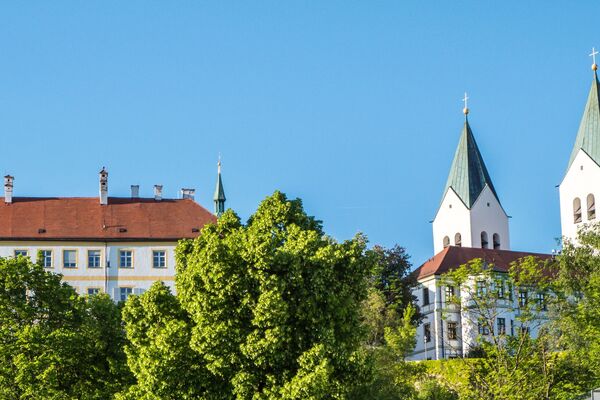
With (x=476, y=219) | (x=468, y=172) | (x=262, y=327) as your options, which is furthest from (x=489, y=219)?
(x=262, y=327)

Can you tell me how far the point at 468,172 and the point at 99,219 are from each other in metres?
35.4

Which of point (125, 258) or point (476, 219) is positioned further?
point (476, 219)

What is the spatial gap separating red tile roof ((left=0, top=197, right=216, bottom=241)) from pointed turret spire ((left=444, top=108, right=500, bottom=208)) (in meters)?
29.5

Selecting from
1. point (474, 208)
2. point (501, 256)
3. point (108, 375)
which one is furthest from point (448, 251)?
point (108, 375)

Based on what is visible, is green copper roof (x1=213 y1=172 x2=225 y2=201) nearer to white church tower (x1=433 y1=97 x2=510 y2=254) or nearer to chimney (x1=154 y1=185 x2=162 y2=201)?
chimney (x1=154 y1=185 x2=162 y2=201)

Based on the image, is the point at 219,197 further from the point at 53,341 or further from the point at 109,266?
the point at 53,341

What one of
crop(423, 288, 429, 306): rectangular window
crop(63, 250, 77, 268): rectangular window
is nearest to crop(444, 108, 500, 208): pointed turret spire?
crop(423, 288, 429, 306): rectangular window

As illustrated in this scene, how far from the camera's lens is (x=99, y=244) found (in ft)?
248

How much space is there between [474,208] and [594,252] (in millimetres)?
31102

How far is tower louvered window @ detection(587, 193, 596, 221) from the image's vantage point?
9312cm

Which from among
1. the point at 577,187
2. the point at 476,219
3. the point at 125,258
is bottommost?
the point at 125,258

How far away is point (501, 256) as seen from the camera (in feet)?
307

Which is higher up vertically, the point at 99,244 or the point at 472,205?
the point at 472,205

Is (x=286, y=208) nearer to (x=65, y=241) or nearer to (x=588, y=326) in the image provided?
(x=588, y=326)
